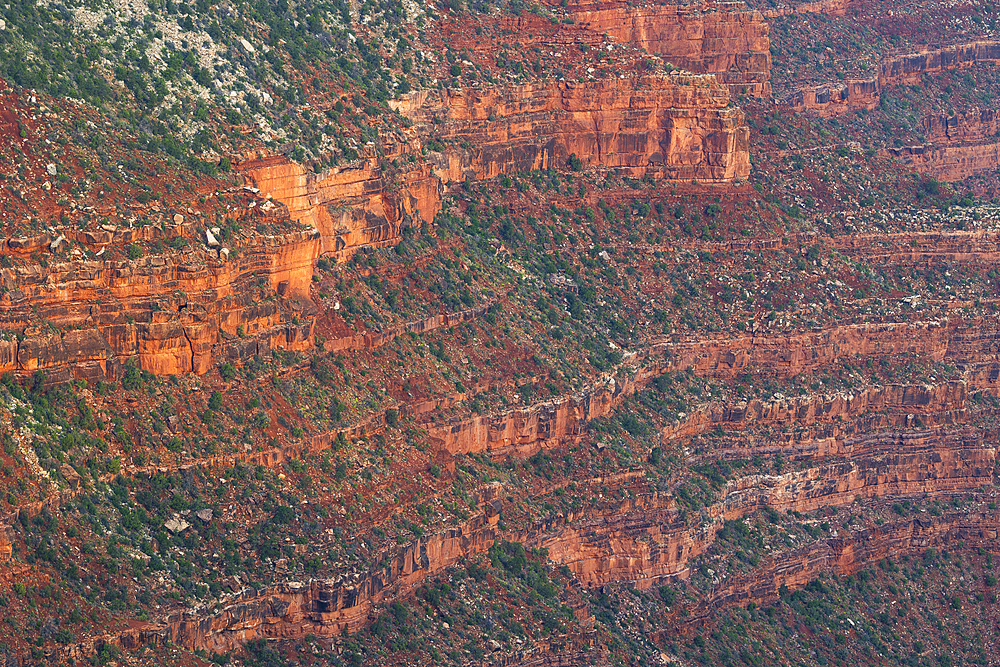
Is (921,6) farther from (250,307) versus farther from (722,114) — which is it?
(250,307)

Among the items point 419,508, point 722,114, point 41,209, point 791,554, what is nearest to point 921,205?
point 722,114

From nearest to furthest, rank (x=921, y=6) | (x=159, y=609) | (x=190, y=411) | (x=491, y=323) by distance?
1. (x=159, y=609)
2. (x=190, y=411)
3. (x=491, y=323)
4. (x=921, y=6)

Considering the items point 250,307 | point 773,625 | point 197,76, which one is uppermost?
point 197,76

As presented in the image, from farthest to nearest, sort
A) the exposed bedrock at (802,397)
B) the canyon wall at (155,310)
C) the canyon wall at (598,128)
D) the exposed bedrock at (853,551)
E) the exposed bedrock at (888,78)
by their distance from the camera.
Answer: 1. the exposed bedrock at (888,78)
2. the canyon wall at (598,128)
3. the exposed bedrock at (853,551)
4. the exposed bedrock at (802,397)
5. the canyon wall at (155,310)

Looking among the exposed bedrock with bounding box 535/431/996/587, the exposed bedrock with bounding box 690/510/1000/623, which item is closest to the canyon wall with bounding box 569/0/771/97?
the exposed bedrock with bounding box 535/431/996/587

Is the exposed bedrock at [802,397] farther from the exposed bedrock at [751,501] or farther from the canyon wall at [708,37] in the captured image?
the canyon wall at [708,37]

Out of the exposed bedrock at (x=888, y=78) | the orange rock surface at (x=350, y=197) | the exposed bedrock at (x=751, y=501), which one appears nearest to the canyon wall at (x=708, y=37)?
the exposed bedrock at (x=888, y=78)
